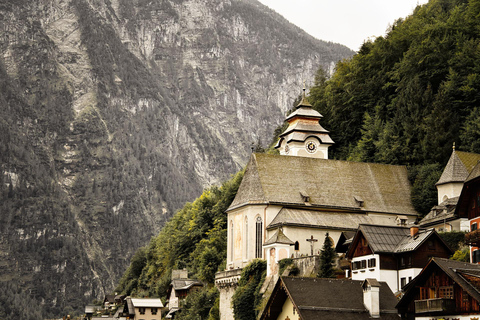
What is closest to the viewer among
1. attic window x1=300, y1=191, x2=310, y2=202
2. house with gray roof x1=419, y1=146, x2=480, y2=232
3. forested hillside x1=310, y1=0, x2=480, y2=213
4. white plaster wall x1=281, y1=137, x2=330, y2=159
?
house with gray roof x1=419, y1=146, x2=480, y2=232

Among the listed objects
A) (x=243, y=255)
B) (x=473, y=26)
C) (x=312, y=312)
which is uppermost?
(x=473, y=26)

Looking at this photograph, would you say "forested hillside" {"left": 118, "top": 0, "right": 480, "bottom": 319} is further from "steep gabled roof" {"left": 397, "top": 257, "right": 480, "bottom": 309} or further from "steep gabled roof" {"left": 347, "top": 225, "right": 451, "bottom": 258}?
"steep gabled roof" {"left": 397, "top": 257, "right": 480, "bottom": 309}

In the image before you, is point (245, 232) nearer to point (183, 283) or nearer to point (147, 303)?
point (183, 283)

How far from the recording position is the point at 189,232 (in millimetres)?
123438

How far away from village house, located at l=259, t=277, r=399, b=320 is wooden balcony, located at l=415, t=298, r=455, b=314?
12.9ft

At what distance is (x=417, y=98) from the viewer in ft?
306

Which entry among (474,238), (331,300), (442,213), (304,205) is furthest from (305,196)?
(331,300)

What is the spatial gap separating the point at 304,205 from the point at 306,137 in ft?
68.8

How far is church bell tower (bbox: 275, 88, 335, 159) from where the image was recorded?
A: 10031cm

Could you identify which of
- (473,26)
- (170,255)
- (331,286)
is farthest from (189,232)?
(331,286)

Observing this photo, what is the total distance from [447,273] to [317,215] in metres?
40.1

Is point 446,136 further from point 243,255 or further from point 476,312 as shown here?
point 476,312

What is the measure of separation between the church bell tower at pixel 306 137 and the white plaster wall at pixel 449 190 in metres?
24.6

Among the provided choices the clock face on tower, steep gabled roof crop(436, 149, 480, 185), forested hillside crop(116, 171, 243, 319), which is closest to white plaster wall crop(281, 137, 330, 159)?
the clock face on tower
